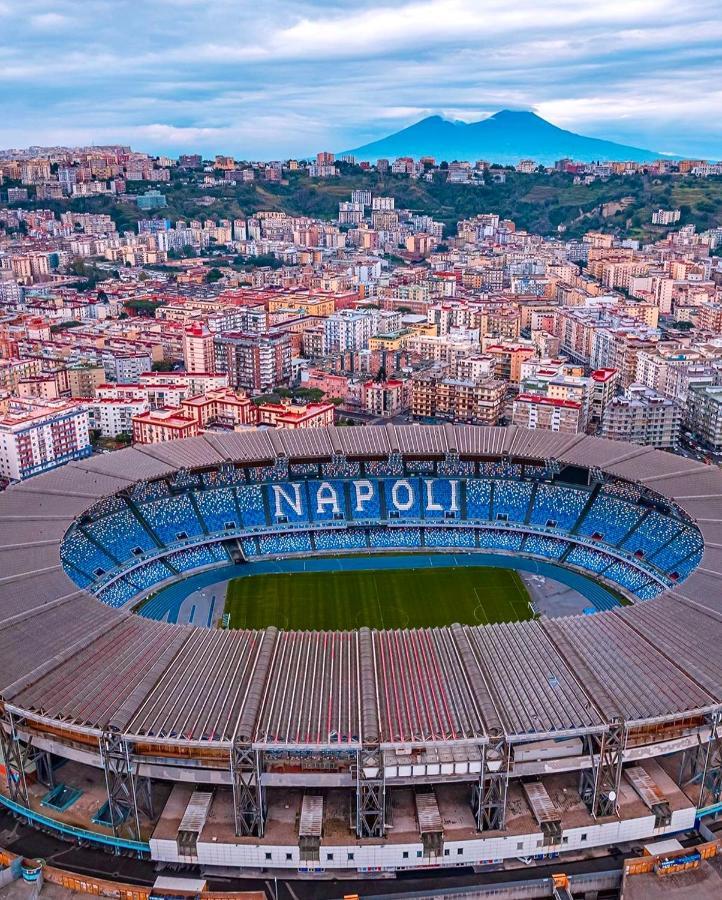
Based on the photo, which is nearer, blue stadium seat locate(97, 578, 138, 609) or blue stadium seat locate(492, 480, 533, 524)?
blue stadium seat locate(97, 578, 138, 609)

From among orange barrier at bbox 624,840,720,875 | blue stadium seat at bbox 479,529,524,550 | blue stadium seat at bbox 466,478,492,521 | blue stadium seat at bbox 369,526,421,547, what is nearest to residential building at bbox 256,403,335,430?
blue stadium seat at bbox 369,526,421,547

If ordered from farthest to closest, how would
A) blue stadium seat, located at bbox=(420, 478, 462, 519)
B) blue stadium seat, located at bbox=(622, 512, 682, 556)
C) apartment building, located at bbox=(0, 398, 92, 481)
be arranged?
apartment building, located at bbox=(0, 398, 92, 481) < blue stadium seat, located at bbox=(420, 478, 462, 519) < blue stadium seat, located at bbox=(622, 512, 682, 556)

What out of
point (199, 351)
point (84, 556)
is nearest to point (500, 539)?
point (84, 556)

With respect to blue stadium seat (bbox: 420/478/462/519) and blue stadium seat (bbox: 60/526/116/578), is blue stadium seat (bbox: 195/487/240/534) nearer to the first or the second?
blue stadium seat (bbox: 60/526/116/578)

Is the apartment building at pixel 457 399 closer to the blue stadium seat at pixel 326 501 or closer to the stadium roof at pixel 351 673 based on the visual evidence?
the blue stadium seat at pixel 326 501

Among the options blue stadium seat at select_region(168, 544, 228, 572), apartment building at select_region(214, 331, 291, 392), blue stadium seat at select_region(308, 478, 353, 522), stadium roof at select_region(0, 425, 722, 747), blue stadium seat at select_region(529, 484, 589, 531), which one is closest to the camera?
stadium roof at select_region(0, 425, 722, 747)

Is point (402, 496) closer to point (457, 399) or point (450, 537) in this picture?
point (450, 537)

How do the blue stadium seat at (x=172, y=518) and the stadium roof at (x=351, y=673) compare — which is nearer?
the stadium roof at (x=351, y=673)

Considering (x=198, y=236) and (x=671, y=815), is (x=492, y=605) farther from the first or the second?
(x=198, y=236)

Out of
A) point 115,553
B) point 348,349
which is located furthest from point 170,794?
point 348,349

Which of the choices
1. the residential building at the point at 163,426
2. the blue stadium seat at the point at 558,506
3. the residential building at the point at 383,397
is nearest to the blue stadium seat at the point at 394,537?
the blue stadium seat at the point at 558,506
